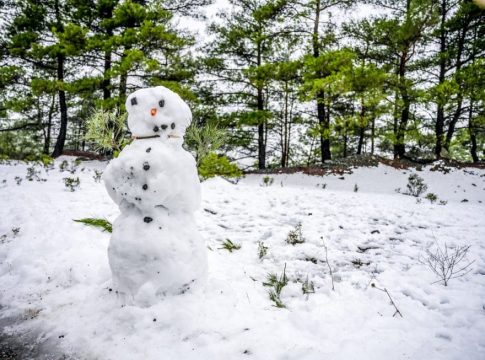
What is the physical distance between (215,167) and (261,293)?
5587 mm

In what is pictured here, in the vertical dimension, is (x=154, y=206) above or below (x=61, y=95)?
below

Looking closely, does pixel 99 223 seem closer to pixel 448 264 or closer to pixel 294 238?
pixel 294 238

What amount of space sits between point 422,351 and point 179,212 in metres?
2.18

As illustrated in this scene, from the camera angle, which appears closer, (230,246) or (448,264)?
(448,264)

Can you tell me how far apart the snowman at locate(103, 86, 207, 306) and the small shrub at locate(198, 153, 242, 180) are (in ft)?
16.8

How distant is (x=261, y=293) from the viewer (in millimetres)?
2744

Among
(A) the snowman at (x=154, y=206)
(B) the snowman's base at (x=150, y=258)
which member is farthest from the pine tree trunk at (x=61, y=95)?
(B) the snowman's base at (x=150, y=258)

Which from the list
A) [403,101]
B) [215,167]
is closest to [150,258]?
[215,167]

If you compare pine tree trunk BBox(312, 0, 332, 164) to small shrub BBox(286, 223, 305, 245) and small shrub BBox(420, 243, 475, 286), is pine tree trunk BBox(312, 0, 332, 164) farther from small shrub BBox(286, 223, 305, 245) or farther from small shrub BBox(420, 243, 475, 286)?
small shrub BBox(420, 243, 475, 286)

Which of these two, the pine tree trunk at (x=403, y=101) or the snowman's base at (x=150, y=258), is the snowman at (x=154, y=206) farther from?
the pine tree trunk at (x=403, y=101)

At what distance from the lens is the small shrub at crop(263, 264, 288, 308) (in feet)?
8.46

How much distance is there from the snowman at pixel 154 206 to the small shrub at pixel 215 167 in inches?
202

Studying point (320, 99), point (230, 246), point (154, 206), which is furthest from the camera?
point (320, 99)

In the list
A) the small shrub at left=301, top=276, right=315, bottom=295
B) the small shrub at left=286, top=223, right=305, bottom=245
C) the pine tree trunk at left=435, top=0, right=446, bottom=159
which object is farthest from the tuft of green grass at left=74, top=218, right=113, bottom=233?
the pine tree trunk at left=435, top=0, right=446, bottom=159
